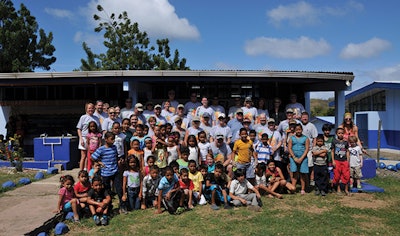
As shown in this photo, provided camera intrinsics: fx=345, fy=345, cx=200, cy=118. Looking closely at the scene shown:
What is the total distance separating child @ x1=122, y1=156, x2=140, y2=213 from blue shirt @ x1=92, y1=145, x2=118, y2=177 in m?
0.24

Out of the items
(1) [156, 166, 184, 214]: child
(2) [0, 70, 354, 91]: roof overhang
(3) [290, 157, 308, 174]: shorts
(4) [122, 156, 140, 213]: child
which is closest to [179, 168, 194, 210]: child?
(1) [156, 166, 184, 214]: child

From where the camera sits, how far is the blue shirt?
18.0ft

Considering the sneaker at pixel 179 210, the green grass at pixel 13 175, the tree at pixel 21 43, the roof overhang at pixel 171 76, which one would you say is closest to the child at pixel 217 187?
→ the sneaker at pixel 179 210

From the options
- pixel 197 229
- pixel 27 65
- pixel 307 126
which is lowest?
pixel 197 229

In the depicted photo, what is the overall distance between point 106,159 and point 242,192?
233 centimetres

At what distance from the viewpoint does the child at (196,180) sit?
228 inches

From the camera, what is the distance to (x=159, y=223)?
5.02 meters

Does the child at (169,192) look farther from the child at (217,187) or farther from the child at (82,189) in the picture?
the child at (82,189)

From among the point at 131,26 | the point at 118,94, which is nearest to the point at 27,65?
the point at 131,26

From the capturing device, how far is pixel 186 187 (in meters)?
5.72

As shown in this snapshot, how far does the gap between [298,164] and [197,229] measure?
106 inches

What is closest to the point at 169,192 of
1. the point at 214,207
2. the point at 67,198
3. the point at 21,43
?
the point at 214,207

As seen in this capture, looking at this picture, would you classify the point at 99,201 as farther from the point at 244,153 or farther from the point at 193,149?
the point at 244,153

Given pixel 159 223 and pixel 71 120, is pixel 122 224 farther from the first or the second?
pixel 71 120
